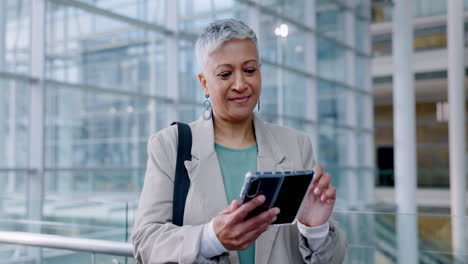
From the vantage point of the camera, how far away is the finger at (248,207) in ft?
4.00

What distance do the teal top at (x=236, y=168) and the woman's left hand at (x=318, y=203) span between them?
183 millimetres

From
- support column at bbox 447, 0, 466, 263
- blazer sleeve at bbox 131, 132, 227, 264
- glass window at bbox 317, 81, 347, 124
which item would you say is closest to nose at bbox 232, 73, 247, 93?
blazer sleeve at bbox 131, 132, 227, 264

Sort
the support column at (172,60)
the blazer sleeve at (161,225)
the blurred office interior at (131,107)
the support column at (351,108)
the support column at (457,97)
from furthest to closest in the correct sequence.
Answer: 1. the support column at (351,108)
2. the support column at (457,97)
3. the support column at (172,60)
4. the blurred office interior at (131,107)
5. the blazer sleeve at (161,225)

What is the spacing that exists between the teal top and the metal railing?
1.06 metres

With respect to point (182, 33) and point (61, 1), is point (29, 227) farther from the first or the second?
point (182, 33)

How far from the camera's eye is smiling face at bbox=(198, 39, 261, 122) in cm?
149

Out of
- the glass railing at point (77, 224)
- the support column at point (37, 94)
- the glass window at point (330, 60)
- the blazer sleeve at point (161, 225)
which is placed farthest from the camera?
the glass window at point (330, 60)

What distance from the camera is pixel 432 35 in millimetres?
19781

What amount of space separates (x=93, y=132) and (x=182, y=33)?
92.9 inches

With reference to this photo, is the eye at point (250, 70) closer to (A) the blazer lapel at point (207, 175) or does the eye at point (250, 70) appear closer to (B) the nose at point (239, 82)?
(B) the nose at point (239, 82)

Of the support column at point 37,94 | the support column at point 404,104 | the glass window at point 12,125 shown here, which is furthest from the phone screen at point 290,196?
the support column at point 404,104

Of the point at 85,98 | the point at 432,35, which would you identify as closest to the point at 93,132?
the point at 85,98

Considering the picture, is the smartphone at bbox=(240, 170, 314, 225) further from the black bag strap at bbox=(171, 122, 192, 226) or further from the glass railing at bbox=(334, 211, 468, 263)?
the glass railing at bbox=(334, 211, 468, 263)

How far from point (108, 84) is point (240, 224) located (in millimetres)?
8090
